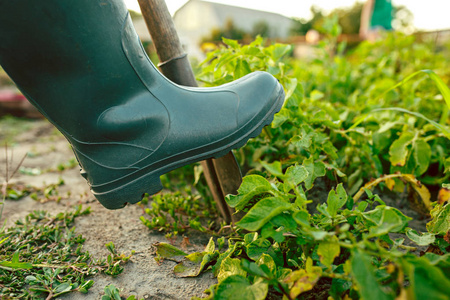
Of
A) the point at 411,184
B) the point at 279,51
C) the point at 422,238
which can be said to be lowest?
the point at 411,184

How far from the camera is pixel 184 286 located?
0.97m

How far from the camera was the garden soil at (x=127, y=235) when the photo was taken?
955mm

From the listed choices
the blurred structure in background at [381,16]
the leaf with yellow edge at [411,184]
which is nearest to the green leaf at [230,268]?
the leaf with yellow edge at [411,184]

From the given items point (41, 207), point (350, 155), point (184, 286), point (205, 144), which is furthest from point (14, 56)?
point (350, 155)

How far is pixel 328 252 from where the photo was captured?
0.71 m

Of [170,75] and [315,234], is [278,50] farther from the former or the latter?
[315,234]

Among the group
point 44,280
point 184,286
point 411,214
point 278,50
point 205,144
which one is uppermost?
point 278,50

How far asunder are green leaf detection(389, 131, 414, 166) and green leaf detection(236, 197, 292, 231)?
836mm

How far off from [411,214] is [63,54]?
1.55 m

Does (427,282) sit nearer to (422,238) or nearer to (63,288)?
(422,238)

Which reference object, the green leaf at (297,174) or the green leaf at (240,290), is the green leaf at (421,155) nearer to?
the green leaf at (297,174)

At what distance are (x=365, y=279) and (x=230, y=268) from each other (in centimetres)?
42

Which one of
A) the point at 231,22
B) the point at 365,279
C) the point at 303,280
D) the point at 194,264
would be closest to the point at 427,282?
the point at 365,279

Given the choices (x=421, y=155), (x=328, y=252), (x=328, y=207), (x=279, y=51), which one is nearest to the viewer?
(x=328, y=252)
